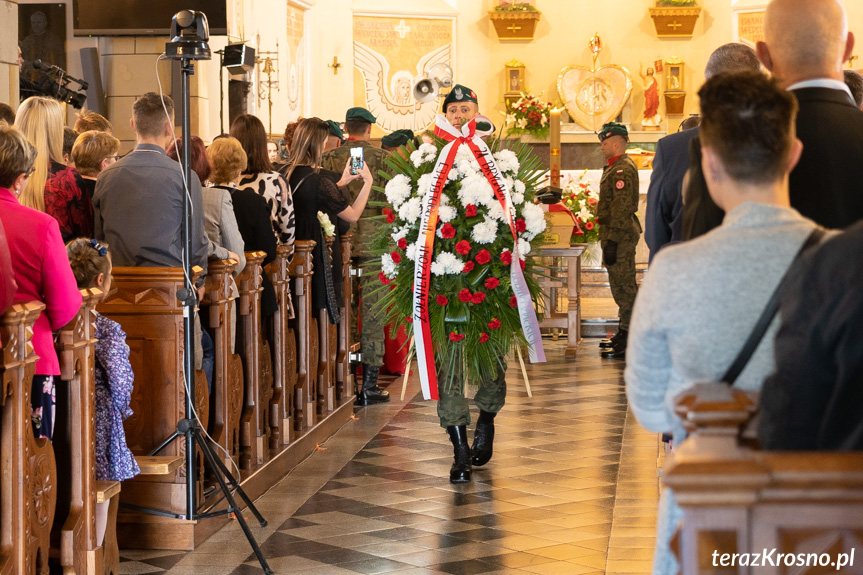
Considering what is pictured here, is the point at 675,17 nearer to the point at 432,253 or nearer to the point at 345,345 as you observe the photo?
the point at 345,345

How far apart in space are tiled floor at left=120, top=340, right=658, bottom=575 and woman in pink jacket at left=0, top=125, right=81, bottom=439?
104 cm

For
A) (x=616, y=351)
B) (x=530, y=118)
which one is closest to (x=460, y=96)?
(x=616, y=351)

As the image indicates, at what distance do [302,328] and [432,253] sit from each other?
52.9 inches

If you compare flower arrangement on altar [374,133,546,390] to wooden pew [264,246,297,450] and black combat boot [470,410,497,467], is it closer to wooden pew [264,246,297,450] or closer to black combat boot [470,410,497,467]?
black combat boot [470,410,497,467]

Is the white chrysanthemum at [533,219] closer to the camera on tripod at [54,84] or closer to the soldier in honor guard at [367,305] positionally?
the soldier in honor guard at [367,305]

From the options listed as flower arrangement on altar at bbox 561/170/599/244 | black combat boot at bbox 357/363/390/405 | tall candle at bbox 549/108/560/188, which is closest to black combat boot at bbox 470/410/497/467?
black combat boot at bbox 357/363/390/405

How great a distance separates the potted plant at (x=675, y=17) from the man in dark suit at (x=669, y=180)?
13201 mm

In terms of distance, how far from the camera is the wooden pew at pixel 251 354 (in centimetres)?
523

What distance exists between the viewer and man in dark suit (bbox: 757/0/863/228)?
105 inches

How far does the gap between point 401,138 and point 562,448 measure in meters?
2.82

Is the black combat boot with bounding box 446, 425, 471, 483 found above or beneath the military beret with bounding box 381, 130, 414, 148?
beneath

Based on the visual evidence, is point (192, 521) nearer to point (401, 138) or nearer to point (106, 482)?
point (106, 482)

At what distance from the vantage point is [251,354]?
5340 mm

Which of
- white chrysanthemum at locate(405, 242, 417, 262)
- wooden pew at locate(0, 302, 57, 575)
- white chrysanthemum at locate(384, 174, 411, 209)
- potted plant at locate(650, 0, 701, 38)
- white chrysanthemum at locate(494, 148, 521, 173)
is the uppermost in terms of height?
potted plant at locate(650, 0, 701, 38)
